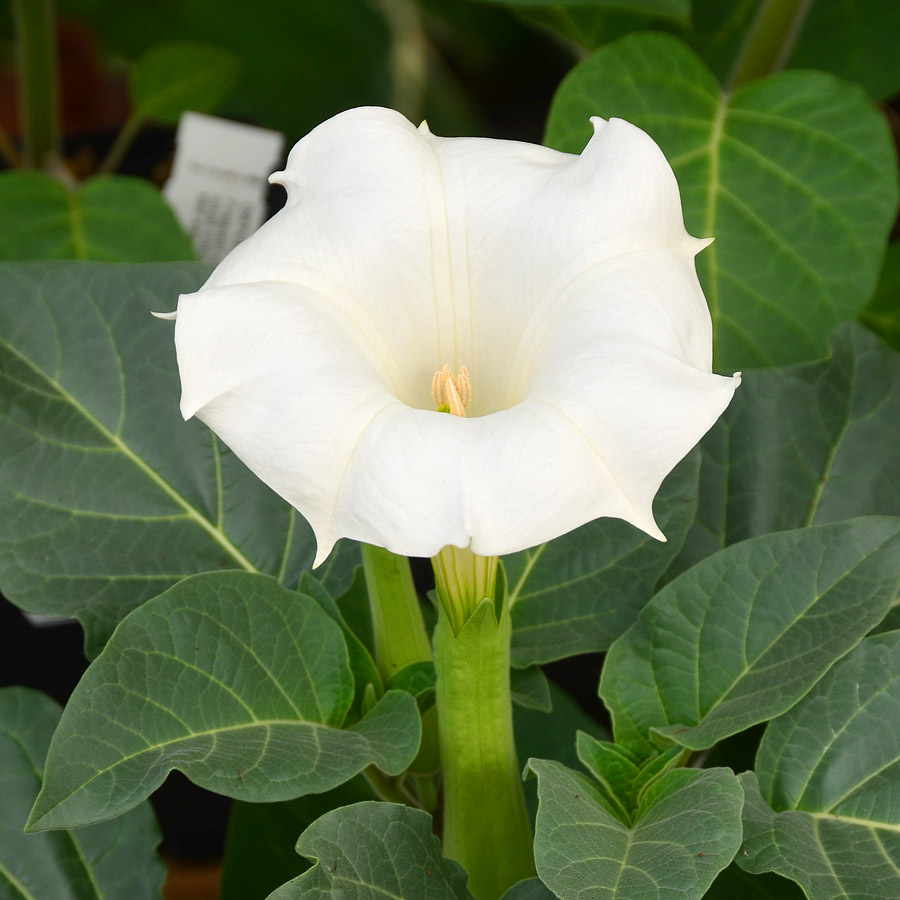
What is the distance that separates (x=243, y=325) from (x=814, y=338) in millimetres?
455

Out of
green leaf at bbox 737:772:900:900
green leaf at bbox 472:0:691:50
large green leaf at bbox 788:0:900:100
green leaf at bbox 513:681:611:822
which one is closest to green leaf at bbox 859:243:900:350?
large green leaf at bbox 788:0:900:100

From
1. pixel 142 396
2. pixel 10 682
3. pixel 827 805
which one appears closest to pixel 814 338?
pixel 827 805

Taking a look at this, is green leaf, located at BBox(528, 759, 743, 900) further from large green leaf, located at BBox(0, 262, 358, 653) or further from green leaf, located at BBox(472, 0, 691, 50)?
green leaf, located at BBox(472, 0, 691, 50)

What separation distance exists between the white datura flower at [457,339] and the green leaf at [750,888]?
11.0 inches

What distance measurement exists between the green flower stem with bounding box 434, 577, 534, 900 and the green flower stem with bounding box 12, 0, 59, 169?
0.76 meters

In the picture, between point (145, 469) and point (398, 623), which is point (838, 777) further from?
point (145, 469)

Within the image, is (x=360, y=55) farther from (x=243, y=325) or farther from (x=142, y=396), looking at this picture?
(x=243, y=325)

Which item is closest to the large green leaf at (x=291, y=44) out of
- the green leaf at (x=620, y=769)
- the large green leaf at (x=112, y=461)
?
the large green leaf at (x=112, y=461)

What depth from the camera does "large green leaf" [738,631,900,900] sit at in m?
0.51

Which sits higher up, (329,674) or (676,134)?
(676,134)

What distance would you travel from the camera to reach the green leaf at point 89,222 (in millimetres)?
916

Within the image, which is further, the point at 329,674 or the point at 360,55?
the point at 360,55

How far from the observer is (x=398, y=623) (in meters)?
0.58

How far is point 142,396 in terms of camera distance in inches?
25.6
